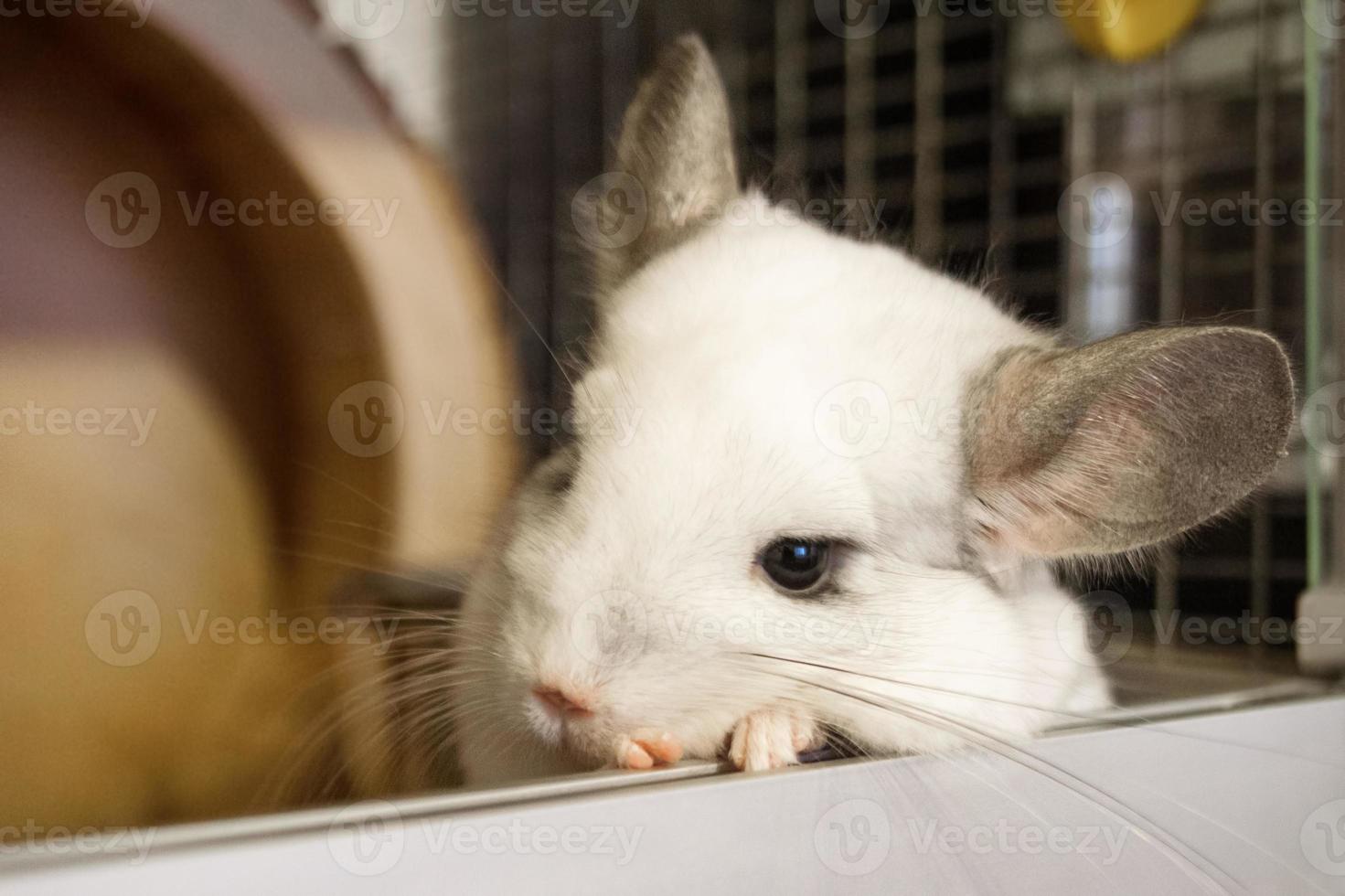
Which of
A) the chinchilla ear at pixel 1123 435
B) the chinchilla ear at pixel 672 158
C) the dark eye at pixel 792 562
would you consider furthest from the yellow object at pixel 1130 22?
the dark eye at pixel 792 562

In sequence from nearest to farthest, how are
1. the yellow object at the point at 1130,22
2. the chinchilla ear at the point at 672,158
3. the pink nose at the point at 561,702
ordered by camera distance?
the pink nose at the point at 561,702 → the chinchilla ear at the point at 672,158 → the yellow object at the point at 1130,22

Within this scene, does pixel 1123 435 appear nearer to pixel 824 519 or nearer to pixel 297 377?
pixel 824 519

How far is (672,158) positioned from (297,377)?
1.25 feet

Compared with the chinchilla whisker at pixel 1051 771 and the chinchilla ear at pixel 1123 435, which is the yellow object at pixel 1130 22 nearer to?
the chinchilla ear at pixel 1123 435

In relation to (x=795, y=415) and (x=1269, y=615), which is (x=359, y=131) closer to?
(x=795, y=415)

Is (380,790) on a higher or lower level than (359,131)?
lower

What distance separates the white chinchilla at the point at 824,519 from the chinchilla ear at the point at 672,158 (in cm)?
17

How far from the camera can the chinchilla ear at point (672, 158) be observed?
1.05m

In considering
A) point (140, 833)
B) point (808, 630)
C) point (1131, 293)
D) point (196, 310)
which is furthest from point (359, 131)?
point (1131, 293)

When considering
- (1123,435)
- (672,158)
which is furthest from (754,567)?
(672,158)

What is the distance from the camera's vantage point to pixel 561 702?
71 cm

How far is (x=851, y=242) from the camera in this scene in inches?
41.0

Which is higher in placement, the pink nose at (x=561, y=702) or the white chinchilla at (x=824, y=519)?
the white chinchilla at (x=824, y=519)

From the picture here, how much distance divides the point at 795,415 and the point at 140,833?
0.46 metres
